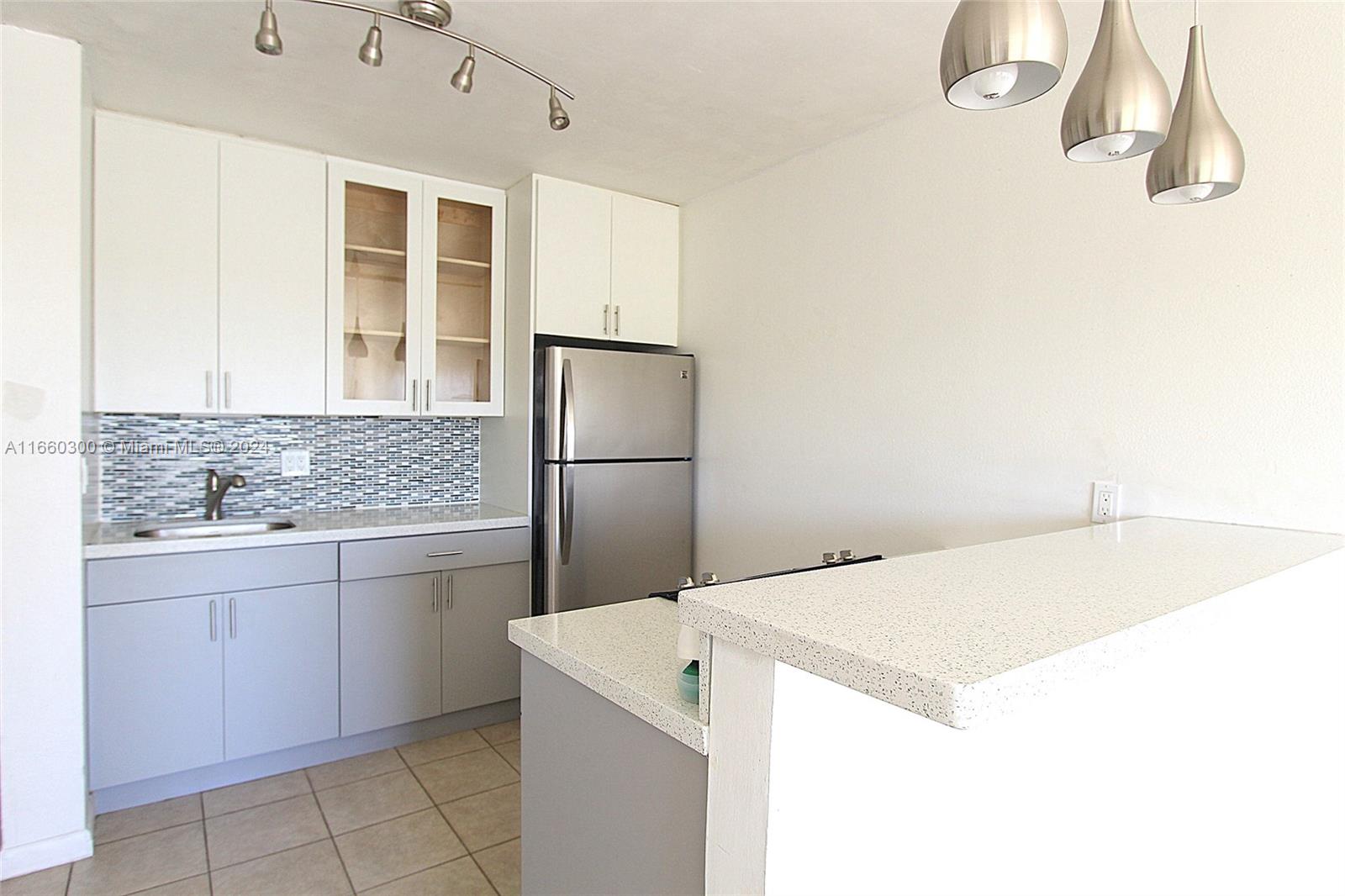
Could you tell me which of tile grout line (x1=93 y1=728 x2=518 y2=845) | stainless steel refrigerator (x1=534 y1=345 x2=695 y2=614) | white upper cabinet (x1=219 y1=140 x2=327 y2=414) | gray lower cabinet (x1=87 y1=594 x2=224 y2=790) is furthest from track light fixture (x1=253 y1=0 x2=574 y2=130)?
tile grout line (x1=93 y1=728 x2=518 y2=845)

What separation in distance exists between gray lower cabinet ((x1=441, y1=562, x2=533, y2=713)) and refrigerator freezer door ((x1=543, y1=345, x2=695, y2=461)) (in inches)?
22.8

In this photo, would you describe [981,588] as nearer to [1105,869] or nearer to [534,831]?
[1105,869]

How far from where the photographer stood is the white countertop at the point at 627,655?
3.59 feet

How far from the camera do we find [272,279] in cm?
281

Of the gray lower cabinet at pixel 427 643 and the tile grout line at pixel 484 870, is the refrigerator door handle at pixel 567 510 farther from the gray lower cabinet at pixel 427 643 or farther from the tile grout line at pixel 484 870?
the tile grout line at pixel 484 870

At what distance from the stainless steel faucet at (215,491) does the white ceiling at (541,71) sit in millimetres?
1315

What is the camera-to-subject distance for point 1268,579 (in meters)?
1.17

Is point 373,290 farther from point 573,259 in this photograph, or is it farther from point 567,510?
point 567,510

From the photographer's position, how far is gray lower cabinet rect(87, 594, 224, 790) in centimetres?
238

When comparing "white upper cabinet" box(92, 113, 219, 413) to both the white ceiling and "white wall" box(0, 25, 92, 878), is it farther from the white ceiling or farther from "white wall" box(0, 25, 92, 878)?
"white wall" box(0, 25, 92, 878)

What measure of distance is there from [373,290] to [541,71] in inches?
49.9

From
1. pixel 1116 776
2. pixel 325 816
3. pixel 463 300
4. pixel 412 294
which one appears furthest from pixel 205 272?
pixel 1116 776

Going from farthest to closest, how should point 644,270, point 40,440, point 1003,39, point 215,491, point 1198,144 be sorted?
1. point 644,270
2. point 215,491
3. point 40,440
4. point 1198,144
5. point 1003,39

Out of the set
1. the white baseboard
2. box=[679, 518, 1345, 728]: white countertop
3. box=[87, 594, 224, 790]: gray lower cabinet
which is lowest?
the white baseboard
